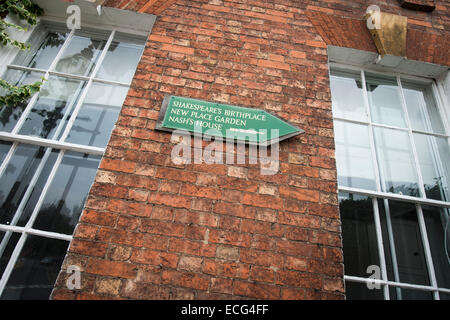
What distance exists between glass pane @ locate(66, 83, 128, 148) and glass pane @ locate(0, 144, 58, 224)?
27cm

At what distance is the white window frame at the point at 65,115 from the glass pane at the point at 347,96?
1.96 meters

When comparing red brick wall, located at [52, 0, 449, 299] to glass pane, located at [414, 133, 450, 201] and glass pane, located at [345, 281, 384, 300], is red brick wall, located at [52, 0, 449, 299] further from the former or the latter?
glass pane, located at [414, 133, 450, 201]

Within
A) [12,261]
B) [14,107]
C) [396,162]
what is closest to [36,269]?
[12,261]

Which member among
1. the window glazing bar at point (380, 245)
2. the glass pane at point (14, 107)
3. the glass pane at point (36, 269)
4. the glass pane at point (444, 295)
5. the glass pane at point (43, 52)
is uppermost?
the glass pane at point (43, 52)

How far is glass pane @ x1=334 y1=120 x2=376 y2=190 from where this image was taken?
77.0 inches

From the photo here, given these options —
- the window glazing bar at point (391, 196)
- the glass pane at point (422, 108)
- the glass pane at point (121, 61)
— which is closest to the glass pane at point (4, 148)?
the glass pane at point (121, 61)

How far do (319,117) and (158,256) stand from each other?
5.22 feet

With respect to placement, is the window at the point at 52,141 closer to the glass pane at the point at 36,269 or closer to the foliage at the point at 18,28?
the glass pane at the point at 36,269

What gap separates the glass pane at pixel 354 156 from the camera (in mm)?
1957

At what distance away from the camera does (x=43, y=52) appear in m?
2.21

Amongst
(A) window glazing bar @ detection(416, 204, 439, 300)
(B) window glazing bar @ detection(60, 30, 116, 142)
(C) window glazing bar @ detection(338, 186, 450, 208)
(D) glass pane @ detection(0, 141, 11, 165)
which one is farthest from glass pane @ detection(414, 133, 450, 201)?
(D) glass pane @ detection(0, 141, 11, 165)
